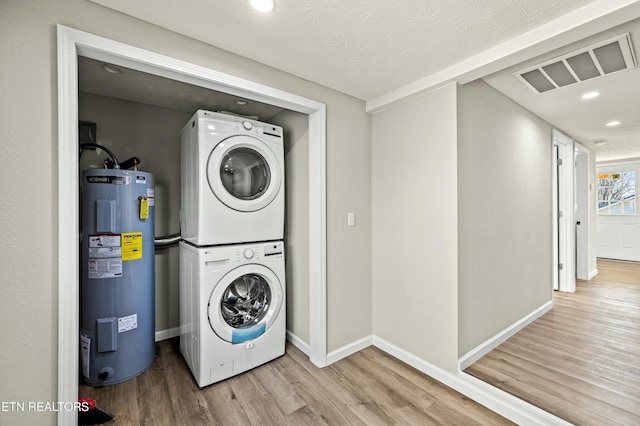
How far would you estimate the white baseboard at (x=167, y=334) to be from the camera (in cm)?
262

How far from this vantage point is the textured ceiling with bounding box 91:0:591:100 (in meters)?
1.34

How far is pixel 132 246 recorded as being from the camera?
79.7 inches

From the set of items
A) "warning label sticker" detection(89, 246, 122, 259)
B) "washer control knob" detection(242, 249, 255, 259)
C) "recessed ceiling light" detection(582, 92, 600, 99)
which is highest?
"recessed ceiling light" detection(582, 92, 600, 99)

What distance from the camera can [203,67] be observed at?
65.1 inches

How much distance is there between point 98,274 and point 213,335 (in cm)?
91

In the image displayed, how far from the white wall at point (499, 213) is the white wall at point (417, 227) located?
88 mm

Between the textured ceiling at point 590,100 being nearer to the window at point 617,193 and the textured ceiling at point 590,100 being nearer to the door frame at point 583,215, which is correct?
the door frame at point 583,215

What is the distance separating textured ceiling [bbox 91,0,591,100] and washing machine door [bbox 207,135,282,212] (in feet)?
2.02

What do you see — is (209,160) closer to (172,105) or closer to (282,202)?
(282,202)

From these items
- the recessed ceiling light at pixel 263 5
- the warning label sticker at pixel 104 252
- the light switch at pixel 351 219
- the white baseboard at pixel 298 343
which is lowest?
the white baseboard at pixel 298 343

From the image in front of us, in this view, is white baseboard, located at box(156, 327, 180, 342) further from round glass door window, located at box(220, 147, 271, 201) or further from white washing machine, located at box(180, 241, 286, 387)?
round glass door window, located at box(220, 147, 271, 201)

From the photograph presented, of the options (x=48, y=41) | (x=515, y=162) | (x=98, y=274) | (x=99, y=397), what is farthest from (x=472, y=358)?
(x=48, y=41)

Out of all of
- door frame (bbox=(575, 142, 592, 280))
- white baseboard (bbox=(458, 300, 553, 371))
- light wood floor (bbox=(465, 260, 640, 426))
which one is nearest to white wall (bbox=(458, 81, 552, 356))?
white baseboard (bbox=(458, 300, 553, 371))

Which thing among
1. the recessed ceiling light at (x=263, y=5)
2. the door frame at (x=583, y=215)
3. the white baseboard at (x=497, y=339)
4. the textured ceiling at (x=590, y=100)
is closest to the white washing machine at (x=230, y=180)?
the recessed ceiling light at (x=263, y=5)
